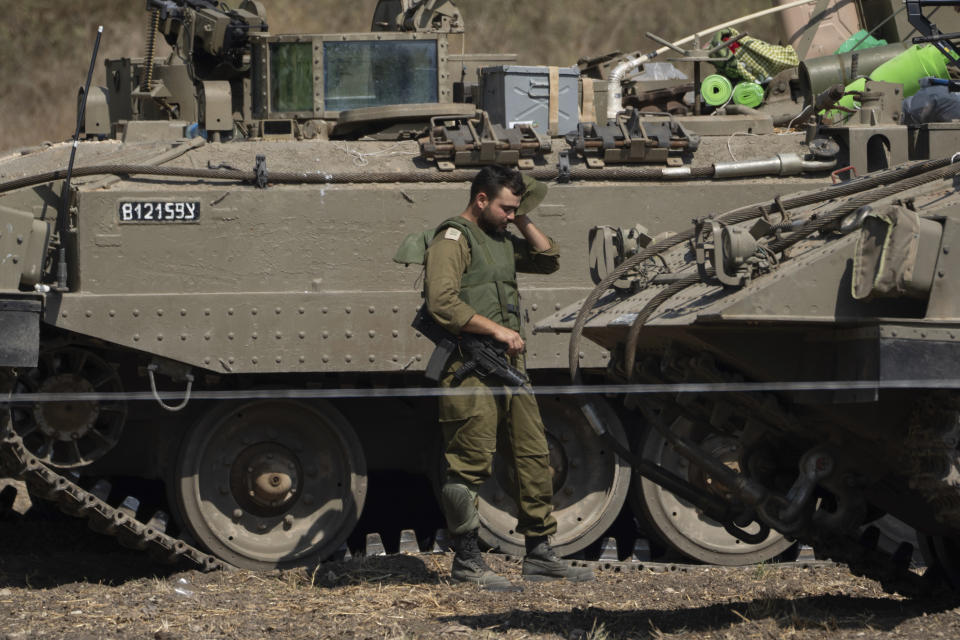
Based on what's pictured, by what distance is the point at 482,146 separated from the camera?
9.07 meters

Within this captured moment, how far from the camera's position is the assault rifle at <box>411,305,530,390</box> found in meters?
7.69

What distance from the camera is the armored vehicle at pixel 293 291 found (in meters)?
8.72

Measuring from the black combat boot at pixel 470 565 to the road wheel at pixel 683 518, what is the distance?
5.43ft

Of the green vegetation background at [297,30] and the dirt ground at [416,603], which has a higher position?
the green vegetation background at [297,30]

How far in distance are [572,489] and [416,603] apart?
6.53 ft

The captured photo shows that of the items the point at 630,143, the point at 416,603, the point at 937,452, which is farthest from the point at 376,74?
the point at 937,452

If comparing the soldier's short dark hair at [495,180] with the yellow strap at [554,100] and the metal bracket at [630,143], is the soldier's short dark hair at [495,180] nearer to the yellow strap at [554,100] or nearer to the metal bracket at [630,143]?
the metal bracket at [630,143]

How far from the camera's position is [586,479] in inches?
375

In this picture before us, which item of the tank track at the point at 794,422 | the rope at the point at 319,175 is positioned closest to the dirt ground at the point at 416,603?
the tank track at the point at 794,422

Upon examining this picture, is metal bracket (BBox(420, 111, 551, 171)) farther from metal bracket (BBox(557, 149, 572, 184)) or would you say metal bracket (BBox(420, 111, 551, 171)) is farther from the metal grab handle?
the metal grab handle

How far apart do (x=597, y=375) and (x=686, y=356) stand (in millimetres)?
2737

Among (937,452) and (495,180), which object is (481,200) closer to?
(495,180)

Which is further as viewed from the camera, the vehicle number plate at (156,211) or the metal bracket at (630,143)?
the metal bracket at (630,143)

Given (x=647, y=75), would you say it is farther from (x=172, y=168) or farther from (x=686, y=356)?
(x=686, y=356)
